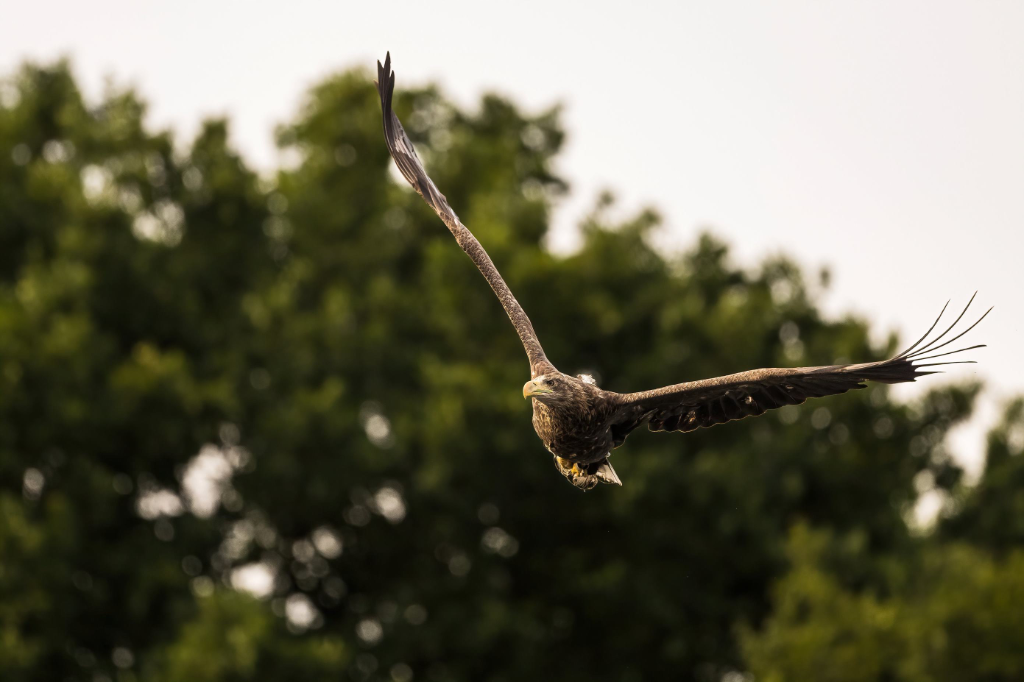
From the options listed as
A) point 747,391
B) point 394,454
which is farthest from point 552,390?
point 394,454

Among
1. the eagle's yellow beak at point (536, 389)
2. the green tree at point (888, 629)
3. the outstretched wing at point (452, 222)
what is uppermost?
the green tree at point (888, 629)

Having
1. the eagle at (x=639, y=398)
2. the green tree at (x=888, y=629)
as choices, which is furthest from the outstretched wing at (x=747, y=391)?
the green tree at (x=888, y=629)

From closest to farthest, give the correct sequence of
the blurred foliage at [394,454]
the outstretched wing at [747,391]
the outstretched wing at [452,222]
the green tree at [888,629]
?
the outstretched wing at [747,391] → the outstretched wing at [452,222] → the green tree at [888,629] → the blurred foliage at [394,454]

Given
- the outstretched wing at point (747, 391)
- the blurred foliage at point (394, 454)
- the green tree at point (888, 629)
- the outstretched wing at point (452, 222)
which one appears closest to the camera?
the outstretched wing at point (747, 391)

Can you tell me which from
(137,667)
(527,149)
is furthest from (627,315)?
(137,667)

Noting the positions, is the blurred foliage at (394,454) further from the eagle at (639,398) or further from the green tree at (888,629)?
the eagle at (639,398)

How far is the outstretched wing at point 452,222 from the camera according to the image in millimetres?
10391

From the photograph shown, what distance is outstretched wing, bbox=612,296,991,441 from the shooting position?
904cm

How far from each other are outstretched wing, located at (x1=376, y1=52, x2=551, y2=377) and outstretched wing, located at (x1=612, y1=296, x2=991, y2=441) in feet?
2.75

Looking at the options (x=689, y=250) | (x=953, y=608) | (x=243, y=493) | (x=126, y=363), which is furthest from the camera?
(x=689, y=250)

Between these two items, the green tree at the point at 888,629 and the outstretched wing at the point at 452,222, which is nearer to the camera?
the outstretched wing at the point at 452,222

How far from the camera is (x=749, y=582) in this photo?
26.4 meters

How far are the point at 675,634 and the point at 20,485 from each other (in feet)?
38.0

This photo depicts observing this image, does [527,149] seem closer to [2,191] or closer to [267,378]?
[267,378]
